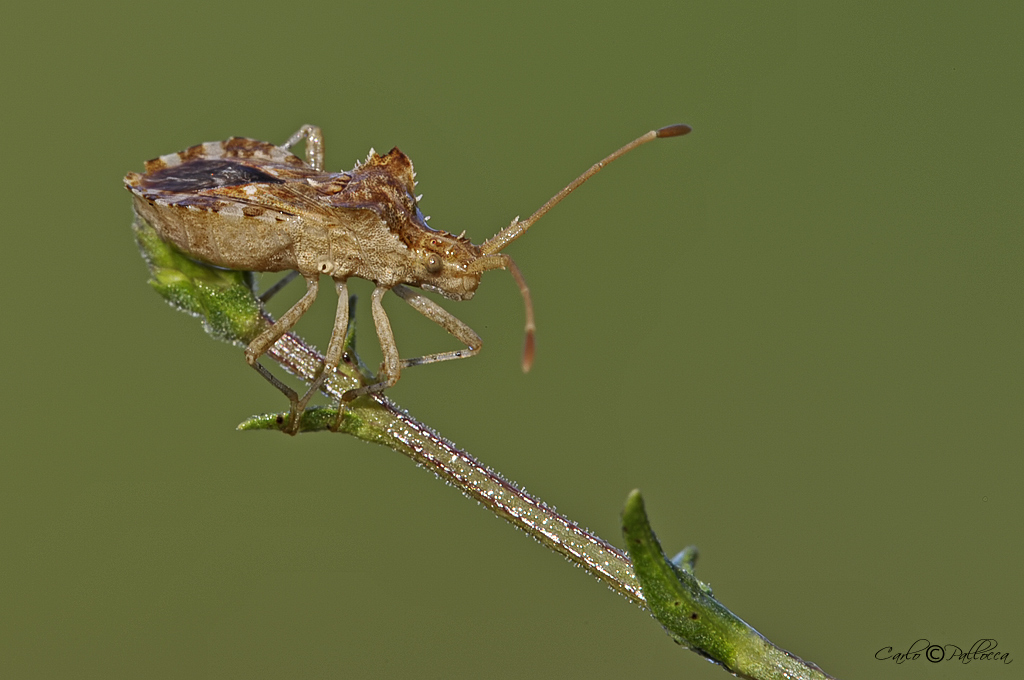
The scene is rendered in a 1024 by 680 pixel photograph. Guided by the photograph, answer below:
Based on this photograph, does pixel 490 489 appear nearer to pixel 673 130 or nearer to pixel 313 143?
pixel 673 130

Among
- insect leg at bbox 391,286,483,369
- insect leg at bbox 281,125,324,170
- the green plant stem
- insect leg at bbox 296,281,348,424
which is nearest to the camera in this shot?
the green plant stem

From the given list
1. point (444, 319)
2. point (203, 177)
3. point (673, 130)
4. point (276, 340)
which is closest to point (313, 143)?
point (203, 177)

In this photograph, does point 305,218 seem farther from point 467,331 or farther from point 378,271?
point 467,331

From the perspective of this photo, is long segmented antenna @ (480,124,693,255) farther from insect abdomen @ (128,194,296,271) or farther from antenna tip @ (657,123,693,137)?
insect abdomen @ (128,194,296,271)

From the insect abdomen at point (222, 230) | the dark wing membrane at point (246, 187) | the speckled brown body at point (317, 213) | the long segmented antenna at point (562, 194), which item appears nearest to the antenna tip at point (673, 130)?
the long segmented antenna at point (562, 194)

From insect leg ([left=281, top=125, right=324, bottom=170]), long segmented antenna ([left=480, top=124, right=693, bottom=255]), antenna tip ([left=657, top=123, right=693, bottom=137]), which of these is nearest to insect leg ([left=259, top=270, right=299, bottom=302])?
insect leg ([left=281, top=125, right=324, bottom=170])

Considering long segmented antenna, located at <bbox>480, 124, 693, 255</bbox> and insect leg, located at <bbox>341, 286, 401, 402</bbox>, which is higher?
long segmented antenna, located at <bbox>480, 124, 693, 255</bbox>

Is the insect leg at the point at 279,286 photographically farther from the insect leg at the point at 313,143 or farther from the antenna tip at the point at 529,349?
the antenna tip at the point at 529,349

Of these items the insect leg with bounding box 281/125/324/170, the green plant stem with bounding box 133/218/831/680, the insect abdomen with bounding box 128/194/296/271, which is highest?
the insect leg with bounding box 281/125/324/170
